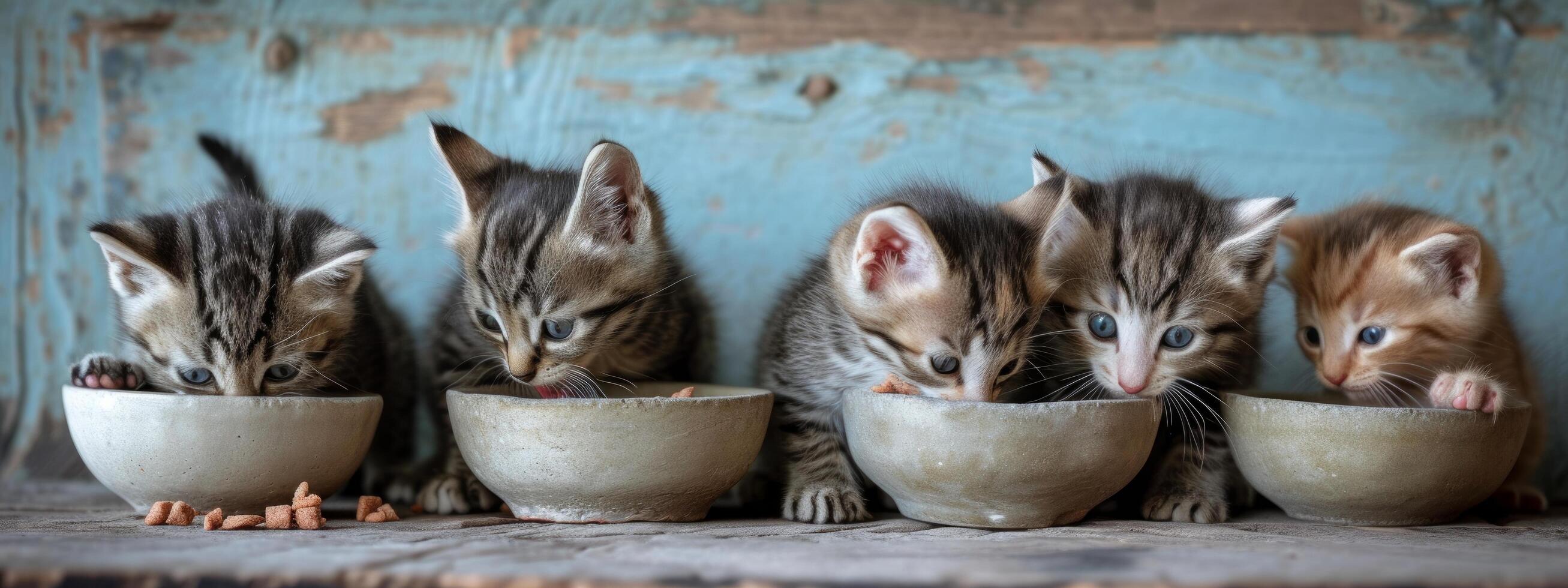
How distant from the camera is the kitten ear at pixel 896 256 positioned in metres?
1.64

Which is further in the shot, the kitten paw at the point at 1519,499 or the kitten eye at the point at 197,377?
Answer: the kitten paw at the point at 1519,499

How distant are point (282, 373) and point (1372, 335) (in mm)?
1995

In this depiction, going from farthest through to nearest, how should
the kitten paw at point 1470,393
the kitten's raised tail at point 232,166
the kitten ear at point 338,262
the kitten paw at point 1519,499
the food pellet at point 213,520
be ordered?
the kitten's raised tail at point 232,166, the kitten paw at point 1519,499, the kitten ear at point 338,262, the kitten paw at point 1470,393, the food pellet at point 213,520

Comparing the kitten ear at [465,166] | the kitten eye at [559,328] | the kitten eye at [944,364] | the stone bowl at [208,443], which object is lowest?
the stone bowl at [208,443]

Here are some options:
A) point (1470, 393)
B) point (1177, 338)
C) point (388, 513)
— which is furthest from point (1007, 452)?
point (388, 513)

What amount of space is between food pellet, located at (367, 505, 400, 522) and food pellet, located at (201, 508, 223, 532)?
248 mm

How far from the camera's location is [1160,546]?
1.47 meters

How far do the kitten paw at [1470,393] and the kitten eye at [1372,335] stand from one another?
196 mm

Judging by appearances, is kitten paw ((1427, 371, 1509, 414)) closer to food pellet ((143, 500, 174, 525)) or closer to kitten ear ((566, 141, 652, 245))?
kitten ear ((566, 141, 652, 245))

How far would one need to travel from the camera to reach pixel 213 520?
5.26ft

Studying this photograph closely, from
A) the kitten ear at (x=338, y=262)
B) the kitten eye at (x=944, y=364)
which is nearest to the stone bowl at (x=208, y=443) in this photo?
the kitten ear at (x=338, y=262)

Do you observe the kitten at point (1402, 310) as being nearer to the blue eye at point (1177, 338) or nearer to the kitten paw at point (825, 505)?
the blue eye at point (1177, 338)

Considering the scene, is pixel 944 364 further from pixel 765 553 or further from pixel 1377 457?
pixel 1377 457

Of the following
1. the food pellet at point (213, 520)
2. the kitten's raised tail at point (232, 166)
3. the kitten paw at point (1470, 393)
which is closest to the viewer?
the food pellet at point (213, 520)
